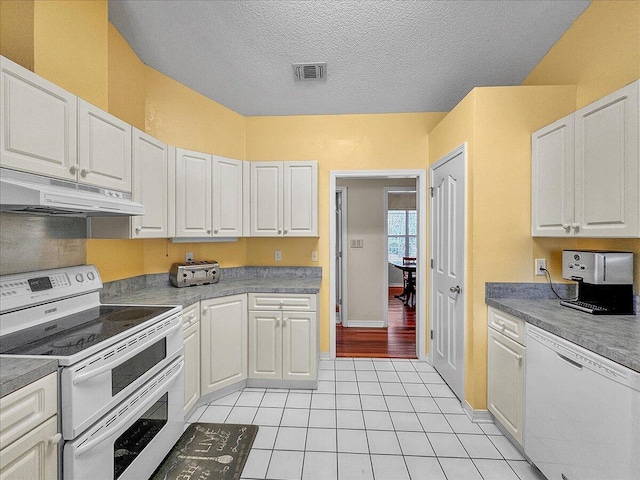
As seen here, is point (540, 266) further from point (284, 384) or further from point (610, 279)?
point (284, 384)

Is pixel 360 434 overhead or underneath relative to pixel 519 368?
underneath

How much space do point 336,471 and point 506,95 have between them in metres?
2.76

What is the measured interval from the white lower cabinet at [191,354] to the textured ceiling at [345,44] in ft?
6.55

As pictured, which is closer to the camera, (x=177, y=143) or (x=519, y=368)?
(x=519, y=368)

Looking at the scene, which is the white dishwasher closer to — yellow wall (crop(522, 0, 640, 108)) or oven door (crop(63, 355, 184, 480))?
yellow wall (crop(522, 0, 640, 108))

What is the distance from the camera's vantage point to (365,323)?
4688 mm

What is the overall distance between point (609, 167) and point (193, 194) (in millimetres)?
2837

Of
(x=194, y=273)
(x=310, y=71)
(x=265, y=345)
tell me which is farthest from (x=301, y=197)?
(x=265, y=345)

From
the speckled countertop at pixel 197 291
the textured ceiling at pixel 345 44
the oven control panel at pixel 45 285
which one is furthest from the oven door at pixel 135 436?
the textured ceiling at pixel 345 44

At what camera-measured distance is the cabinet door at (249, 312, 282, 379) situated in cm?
276

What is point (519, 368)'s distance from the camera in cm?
193

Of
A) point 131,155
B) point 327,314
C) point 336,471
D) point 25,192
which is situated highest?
point 131,155

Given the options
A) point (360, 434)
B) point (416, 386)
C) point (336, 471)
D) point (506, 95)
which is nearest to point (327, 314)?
point (416, 386)

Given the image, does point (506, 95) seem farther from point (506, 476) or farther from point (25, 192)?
point (25, 192)
